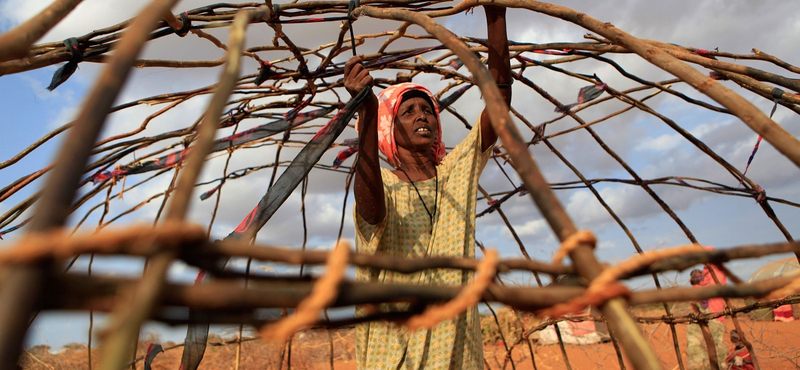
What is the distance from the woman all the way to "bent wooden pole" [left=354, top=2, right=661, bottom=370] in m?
0.94

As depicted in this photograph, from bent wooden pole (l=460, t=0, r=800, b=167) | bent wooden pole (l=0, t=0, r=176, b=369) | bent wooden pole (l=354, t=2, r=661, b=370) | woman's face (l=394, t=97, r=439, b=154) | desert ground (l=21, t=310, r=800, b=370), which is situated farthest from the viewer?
desert ground (l=21, t=310, r=800, b=370)

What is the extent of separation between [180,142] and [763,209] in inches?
128

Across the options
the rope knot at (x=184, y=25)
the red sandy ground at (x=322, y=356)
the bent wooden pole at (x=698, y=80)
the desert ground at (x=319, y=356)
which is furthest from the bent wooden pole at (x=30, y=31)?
the red sandy ground at (x=322, y=356)

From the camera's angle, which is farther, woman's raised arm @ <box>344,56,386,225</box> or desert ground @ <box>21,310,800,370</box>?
desert ground @ <box>21,310,800,370</box>

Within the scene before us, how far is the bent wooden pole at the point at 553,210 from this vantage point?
1.75 feet

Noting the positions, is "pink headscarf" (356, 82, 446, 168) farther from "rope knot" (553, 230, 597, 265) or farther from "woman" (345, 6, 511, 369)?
"rope knot" (553, 230, 597, 265)

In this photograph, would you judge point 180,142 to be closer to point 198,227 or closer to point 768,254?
point 198,227

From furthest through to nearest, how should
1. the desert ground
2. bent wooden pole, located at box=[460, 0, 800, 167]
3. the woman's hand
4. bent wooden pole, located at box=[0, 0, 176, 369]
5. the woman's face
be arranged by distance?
the desert ground < the woman's face < the woman's hand < bent wooden pole, located at box=[460, 0, 800, 167] < bent wooden pole, located at box=[0, 0, 176, 369]

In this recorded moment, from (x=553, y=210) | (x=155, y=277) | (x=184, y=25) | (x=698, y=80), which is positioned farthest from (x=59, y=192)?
(x=184, y=25)

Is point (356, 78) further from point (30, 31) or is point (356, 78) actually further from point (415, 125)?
point (30, 31)

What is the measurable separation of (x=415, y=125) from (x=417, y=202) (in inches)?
13.6

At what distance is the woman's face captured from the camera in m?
2.18

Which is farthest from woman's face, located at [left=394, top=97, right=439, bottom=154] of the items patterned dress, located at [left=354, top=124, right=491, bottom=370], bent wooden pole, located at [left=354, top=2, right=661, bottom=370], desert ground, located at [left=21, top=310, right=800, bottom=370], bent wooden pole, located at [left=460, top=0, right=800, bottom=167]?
desert ground, located at [left=21, top=310, right=800, bottom=370]

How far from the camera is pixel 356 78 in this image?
69.3 inches
